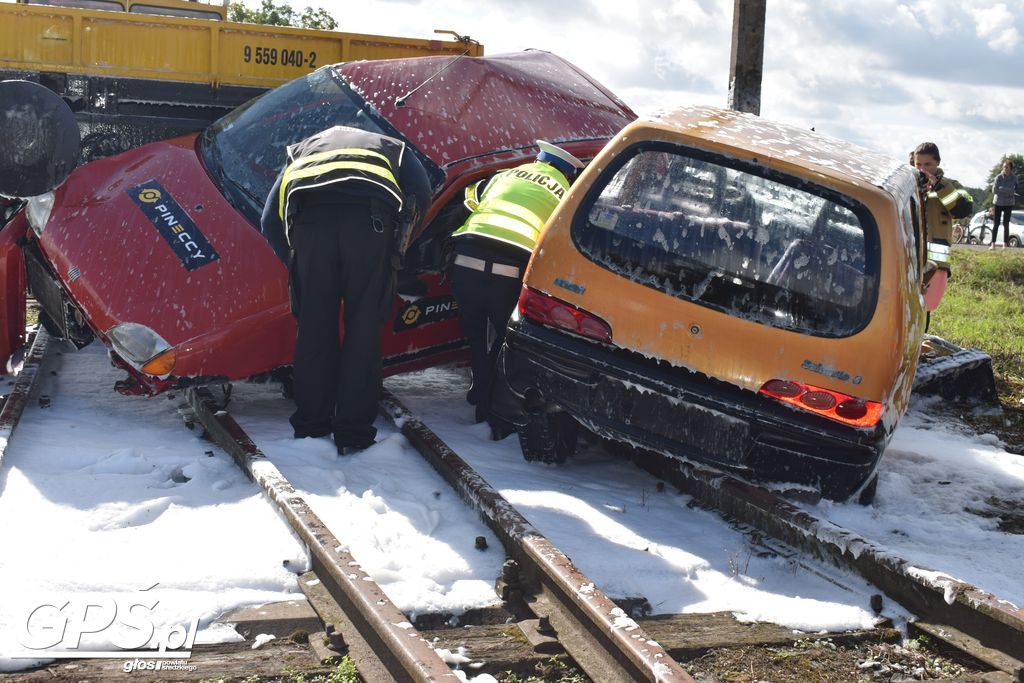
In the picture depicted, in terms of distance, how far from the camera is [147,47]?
29.6 ft

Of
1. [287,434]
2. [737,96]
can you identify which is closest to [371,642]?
[287,434]

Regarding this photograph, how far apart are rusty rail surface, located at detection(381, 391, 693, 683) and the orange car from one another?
68 cm

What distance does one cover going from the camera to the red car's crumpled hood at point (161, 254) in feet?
19.6

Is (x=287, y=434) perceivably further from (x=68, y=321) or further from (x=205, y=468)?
(x=68, y=321)

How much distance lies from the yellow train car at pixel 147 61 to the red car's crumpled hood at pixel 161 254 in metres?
2.13

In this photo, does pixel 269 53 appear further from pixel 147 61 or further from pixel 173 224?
pixel 173 224

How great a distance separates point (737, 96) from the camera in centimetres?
1112

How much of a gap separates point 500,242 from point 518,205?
22cm

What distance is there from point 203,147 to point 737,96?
18.1 ft

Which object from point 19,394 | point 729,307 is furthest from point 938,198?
point 19,394

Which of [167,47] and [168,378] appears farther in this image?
[167,47]

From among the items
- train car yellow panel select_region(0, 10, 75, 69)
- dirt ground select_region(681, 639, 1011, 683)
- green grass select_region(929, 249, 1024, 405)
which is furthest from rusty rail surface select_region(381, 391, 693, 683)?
train car yellow panel select_region(0, 10, 75, 69)

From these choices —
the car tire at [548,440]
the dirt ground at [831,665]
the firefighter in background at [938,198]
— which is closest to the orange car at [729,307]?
the car tire at [548,440]

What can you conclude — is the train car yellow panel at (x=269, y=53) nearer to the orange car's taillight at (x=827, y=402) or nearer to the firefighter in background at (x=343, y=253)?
the firefighter in background at (x=343, y=253)
